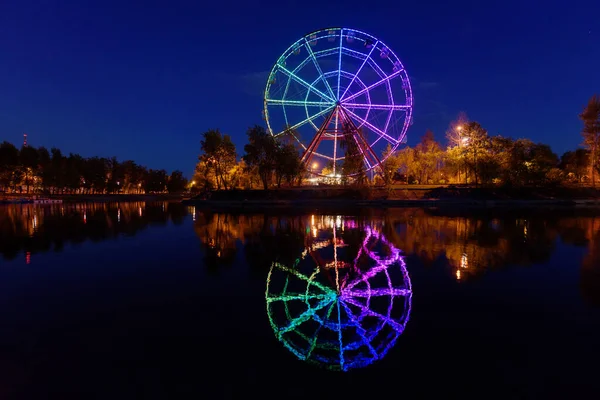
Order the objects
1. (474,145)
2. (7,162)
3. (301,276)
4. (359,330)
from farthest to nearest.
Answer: (7,162)
(474,145)
(301,276)
(359,330)

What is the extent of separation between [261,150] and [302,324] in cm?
4772

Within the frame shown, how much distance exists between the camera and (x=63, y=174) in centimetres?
8650

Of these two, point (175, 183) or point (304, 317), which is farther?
point (175, 183)

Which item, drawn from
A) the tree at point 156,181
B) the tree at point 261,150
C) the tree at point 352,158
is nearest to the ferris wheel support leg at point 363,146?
the tree at point 352,158

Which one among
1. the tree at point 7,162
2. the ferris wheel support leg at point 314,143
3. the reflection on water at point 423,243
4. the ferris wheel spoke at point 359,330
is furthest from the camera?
the tree at point 7,162

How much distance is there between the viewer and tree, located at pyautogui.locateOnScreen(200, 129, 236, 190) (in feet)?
193

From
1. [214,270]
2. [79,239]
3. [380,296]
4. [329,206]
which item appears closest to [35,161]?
[329,206]

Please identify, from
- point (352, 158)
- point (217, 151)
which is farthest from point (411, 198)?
point (217, 151)

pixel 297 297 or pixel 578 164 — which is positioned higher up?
pixel 578 164

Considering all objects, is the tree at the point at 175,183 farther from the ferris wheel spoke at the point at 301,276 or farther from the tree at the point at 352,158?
the ferris wheel spoke at the point at 301,276

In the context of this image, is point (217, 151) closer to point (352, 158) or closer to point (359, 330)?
point (352, 158)

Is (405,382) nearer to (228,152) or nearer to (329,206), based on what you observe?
(329,206)

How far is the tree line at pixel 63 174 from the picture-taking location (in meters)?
80.6

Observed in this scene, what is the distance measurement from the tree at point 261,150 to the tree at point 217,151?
799cm
